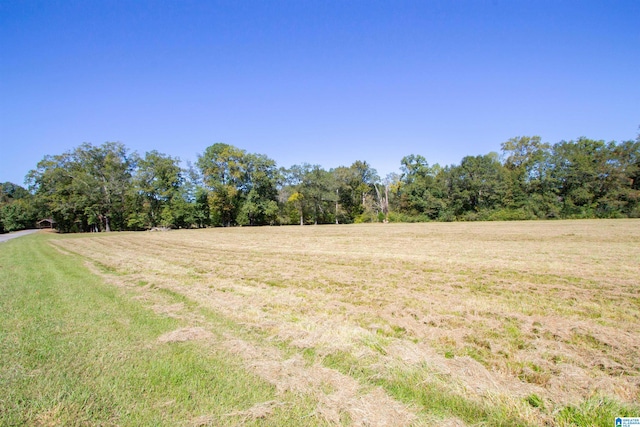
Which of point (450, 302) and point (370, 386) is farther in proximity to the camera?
point (450, 302)

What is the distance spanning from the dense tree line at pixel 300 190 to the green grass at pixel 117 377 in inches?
1789

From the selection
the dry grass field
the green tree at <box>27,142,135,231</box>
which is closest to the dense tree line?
the green tree at <box>27,142,135,231</box>

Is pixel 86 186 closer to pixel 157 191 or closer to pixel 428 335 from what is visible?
pixel 157 191

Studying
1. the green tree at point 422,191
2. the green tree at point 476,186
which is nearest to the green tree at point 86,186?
the green tree at point 422,191

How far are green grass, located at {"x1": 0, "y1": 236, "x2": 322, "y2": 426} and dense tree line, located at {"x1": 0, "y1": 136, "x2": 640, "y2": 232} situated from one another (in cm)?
4544

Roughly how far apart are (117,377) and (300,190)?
53.7 metres

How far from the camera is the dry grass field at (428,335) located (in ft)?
8.54

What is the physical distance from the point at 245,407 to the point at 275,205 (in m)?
49.5

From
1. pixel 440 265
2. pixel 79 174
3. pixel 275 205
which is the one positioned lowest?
pixel 440 265

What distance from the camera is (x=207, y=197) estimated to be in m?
49.3

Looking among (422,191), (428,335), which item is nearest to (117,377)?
(428,335)

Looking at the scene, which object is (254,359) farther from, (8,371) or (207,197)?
(207,197)

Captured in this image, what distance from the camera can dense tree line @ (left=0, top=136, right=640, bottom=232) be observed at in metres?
44.0

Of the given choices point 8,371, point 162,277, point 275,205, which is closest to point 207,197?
point 275,205
